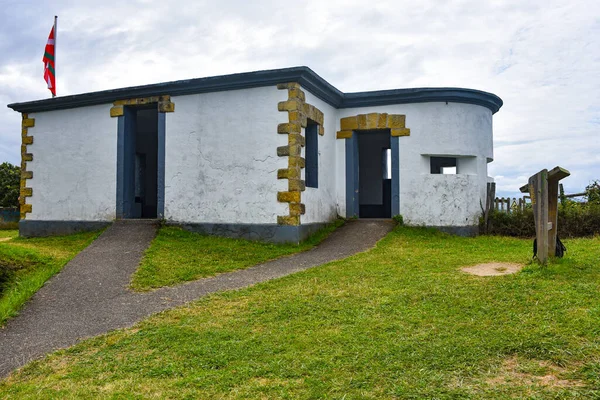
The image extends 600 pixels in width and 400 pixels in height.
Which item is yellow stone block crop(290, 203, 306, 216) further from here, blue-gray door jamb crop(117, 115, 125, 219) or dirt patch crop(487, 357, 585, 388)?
dirt patch crop(487, 357, 585, 388)

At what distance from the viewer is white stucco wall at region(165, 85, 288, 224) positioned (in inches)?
442

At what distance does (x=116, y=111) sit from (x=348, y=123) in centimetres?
604

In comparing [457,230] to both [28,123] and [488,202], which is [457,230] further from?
[28,123]

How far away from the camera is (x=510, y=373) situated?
3477 mm

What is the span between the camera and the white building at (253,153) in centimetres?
1123

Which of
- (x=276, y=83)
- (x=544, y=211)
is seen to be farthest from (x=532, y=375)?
(x=276, y=83)

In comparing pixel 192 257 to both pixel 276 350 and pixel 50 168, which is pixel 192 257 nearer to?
pixel 276 350

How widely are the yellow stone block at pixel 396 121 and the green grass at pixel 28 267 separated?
7919mm

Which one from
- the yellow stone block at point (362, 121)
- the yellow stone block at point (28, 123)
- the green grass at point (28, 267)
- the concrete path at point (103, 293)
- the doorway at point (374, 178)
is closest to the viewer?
the concrete path at point (103, 293)

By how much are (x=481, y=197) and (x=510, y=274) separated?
7.18m

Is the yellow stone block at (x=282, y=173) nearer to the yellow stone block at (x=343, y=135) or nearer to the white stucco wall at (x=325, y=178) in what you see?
the white stucco wall at (x=325, y=178)

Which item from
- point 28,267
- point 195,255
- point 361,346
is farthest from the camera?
point 195,255

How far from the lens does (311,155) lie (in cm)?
1242

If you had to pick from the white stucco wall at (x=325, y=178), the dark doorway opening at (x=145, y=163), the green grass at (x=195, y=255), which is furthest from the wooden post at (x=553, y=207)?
the dark doorway opening at (x=145, y=163)
